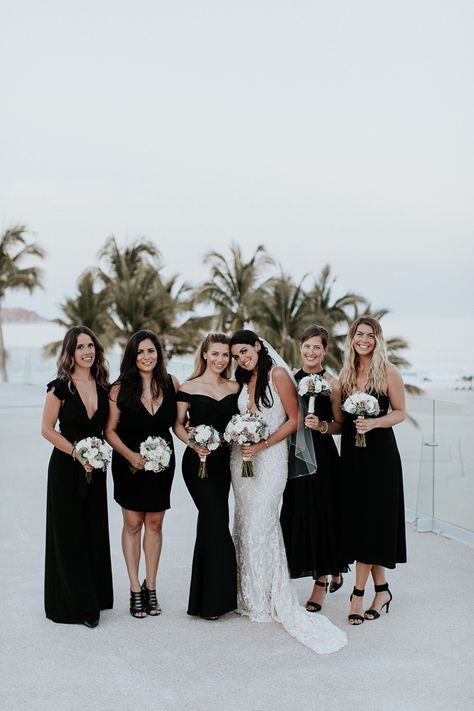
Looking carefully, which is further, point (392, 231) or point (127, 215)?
point (392, 231)

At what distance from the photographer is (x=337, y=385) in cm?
528

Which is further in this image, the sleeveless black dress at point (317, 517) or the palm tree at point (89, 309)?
the palm tree at point (89, 309)

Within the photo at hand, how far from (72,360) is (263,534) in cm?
162

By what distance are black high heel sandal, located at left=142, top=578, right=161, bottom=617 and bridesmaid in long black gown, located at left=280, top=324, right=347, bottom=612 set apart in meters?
0.89

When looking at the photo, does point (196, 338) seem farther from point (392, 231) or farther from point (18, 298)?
point (392, 231)

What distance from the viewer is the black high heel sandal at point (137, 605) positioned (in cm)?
521

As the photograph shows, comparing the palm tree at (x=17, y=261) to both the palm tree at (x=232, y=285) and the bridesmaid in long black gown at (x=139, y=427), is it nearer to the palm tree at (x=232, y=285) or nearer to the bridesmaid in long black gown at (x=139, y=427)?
the palm tree at (x=232, y=285)

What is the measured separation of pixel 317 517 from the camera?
17.3 feet

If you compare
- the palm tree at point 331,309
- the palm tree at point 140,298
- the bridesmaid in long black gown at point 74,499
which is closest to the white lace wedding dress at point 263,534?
the bridesmaid in long black gown at point 74,499

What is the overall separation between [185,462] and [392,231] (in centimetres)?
5339

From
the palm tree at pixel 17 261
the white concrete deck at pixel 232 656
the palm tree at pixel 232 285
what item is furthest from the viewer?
the palm tree at pixel 17 261

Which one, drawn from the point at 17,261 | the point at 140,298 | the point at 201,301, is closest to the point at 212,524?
the point at 140,298

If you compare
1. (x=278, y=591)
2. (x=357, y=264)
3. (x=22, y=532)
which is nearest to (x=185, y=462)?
(x=278, y=591)

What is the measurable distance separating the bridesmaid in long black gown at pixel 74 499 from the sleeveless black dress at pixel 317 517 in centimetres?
120
